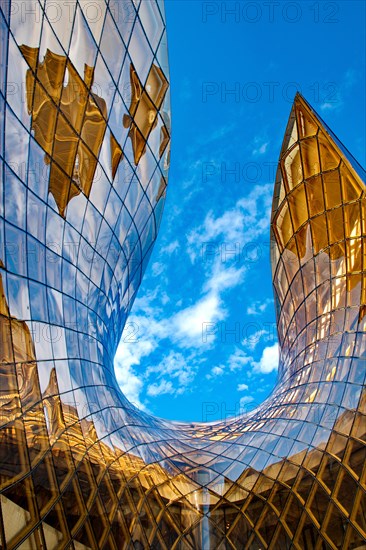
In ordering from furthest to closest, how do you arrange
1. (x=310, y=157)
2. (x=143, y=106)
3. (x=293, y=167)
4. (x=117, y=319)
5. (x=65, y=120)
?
(x=117, y=319), (x=293, y=167), (x=310, y=157), (x=143, y=106), (x=65, y=120)

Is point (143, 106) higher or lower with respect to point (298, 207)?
higher

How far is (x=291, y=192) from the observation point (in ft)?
72.2

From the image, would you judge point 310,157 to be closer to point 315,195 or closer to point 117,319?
point 315,195

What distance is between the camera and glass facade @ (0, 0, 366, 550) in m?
11.5

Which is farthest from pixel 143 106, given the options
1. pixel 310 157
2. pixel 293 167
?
pixel 293 167

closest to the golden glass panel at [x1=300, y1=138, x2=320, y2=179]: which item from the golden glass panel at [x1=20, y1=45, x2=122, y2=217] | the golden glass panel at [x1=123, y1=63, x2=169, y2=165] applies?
the golden glass panel at [x1=123, y1=63, x2=169, y2=165]

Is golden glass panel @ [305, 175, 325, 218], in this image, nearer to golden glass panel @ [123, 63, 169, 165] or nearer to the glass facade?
the glass facade

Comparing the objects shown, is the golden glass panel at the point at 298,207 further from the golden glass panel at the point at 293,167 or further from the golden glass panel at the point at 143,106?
the golden glass panel at the point at 143,106

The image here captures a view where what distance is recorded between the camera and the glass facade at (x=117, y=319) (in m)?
11.5

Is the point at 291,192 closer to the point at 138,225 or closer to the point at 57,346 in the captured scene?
the point at 138,225

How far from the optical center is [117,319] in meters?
23.6

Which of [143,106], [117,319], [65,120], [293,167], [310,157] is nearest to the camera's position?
[65,120]

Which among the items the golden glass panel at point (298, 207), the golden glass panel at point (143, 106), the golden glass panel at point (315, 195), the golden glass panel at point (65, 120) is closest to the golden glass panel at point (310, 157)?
the golden glass panel at point (315, 195)

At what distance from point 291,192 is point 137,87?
9.50 meters
